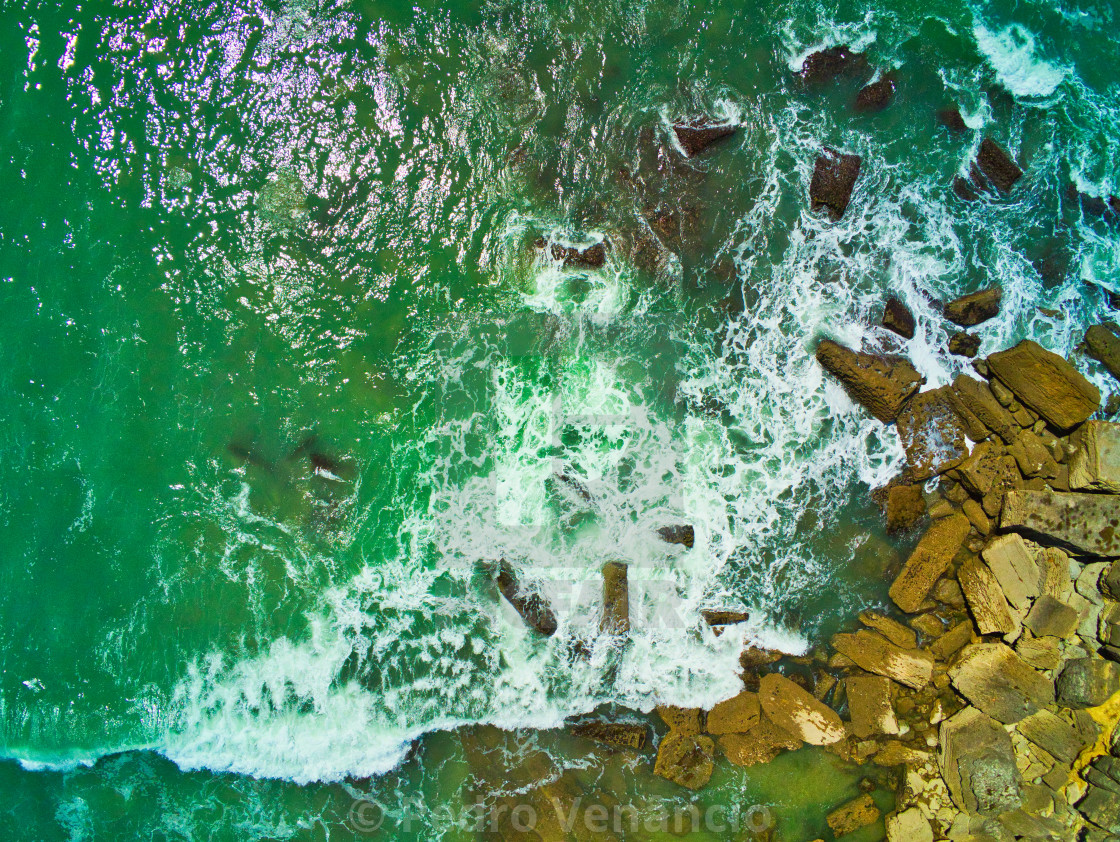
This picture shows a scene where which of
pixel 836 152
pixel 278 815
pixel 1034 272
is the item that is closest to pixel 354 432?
pixel 278 815

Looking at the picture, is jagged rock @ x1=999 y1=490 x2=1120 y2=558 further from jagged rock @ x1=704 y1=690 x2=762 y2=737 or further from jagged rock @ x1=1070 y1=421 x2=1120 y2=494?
jagged rock @ x1=704 y1=690 x2=762 y2=737

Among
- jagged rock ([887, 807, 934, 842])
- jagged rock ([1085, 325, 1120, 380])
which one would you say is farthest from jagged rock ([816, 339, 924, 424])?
jagged rock ([887, 807, 934, 842])

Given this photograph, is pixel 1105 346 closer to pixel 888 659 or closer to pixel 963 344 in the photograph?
pixel 963 344

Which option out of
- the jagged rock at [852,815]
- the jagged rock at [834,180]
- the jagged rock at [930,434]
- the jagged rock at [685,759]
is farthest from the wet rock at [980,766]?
the jagged rock at [834,180]

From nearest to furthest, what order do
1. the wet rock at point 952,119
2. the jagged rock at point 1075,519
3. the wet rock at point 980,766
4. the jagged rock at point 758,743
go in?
the wet rock at point 980,766
the jagged rock at point 1075,519
the jagged rock at point 758,743
the wet rock at point 952,119

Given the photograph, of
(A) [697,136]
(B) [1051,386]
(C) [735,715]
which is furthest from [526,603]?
(B) [1051,386]

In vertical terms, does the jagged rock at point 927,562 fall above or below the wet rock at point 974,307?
below

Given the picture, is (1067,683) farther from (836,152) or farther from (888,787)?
(836,152)

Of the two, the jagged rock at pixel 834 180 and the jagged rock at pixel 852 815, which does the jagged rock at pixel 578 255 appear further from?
the jagged rock at pixel 852 815
